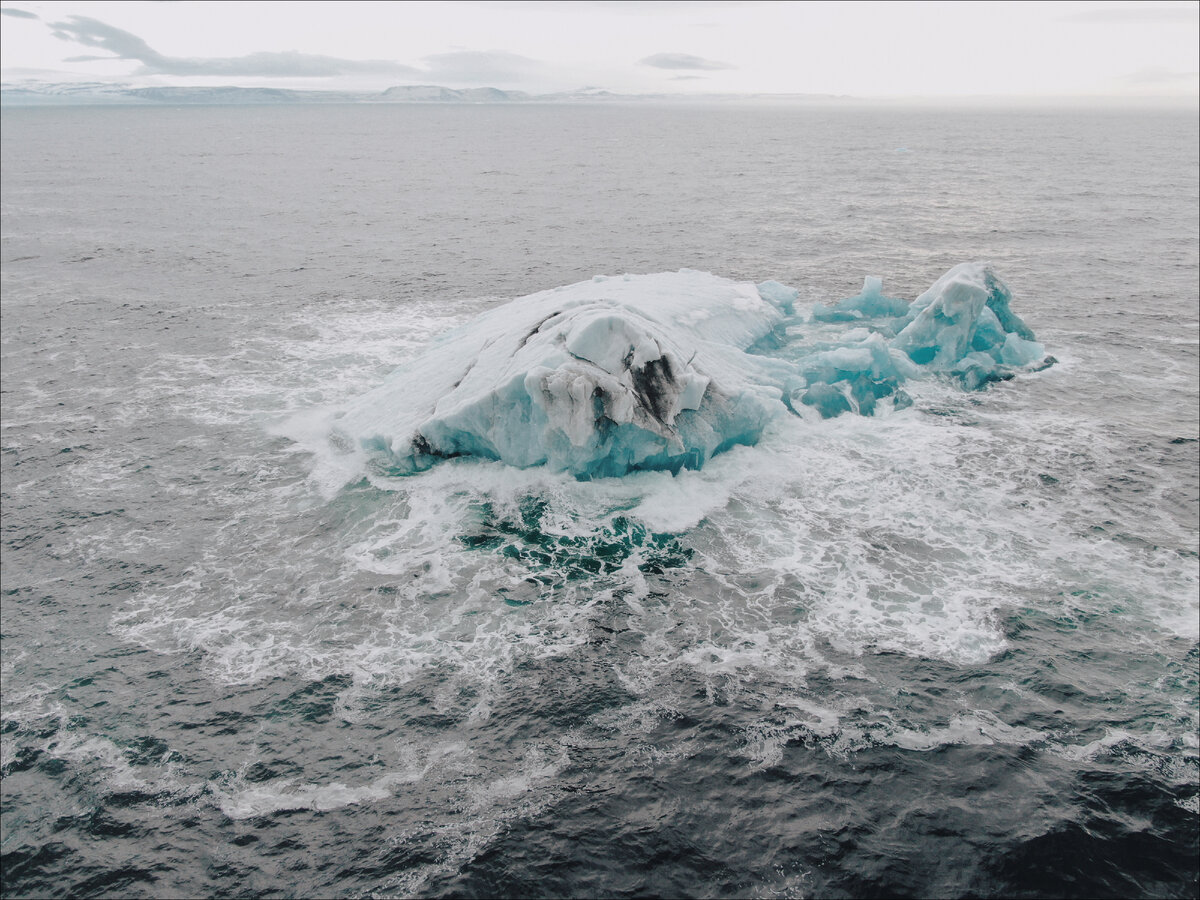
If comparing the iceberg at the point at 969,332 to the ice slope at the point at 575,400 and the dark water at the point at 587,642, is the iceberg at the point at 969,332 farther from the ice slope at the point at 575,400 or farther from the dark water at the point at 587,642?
the ice slope at the point at 575,400

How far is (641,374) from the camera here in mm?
19703

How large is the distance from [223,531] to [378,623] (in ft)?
19.9

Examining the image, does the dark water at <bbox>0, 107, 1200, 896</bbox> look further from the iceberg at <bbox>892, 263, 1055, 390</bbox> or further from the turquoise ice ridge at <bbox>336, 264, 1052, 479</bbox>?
the iceberg at <bbox>892, 263, 1055, 390</bbox>

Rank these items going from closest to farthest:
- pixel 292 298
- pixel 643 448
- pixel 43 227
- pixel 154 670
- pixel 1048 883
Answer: pixel 1048 883, pixel 154 670, pixel 643 448, pixel 292 298, pixel 43 227

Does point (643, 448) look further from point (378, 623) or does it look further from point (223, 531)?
point (223, 531)

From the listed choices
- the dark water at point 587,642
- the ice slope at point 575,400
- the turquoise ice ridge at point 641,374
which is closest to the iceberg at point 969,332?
the turquoise ice ridge at point 641,374

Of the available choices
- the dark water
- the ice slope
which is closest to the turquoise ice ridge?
the ice slope

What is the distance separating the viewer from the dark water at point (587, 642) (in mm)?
10891

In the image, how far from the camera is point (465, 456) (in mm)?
21000

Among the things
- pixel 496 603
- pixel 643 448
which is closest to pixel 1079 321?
pixel 643 448

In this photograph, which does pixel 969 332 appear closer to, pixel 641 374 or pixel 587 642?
pixel 641 374

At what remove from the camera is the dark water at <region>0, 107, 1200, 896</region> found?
10891 millimetres

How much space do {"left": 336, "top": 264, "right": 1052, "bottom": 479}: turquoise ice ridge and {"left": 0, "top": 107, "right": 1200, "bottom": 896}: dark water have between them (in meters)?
1.02

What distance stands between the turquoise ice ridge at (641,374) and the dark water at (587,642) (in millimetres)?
1016
